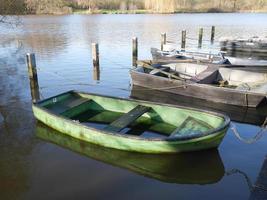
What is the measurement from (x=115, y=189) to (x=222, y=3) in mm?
82352

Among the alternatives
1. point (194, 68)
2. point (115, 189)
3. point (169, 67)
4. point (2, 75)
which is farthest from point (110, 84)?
point (115, 189)

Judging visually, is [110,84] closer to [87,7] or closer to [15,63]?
[15,63]

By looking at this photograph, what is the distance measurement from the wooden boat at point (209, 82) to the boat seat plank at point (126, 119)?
344 centimetres

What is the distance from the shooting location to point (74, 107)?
9.30m

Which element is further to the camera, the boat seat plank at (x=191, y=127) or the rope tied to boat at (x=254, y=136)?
the rope tied to boat at (x=254, y=136)

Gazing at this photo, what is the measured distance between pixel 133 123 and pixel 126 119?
1036 millimetres

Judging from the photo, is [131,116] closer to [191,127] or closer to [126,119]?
[126,119]

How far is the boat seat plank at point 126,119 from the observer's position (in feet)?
25.3

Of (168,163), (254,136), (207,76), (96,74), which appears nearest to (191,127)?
(168,163)

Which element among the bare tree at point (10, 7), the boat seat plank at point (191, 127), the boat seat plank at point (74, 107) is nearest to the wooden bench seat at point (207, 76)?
the boat seat plank at point (191, 127)

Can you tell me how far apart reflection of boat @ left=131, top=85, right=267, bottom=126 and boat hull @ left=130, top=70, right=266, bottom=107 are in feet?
0.56

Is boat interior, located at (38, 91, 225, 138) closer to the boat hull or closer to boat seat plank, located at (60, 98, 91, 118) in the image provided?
Answer: boat seat plank, located at (60, 98, 91, 118)

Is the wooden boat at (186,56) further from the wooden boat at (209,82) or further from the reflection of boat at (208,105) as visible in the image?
the reflection of boat at (208,105)

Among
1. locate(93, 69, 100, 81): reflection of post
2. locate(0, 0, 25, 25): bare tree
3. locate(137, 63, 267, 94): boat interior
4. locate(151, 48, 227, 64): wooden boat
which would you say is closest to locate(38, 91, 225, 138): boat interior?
locate(137, 63, 267, 94): boat interior
